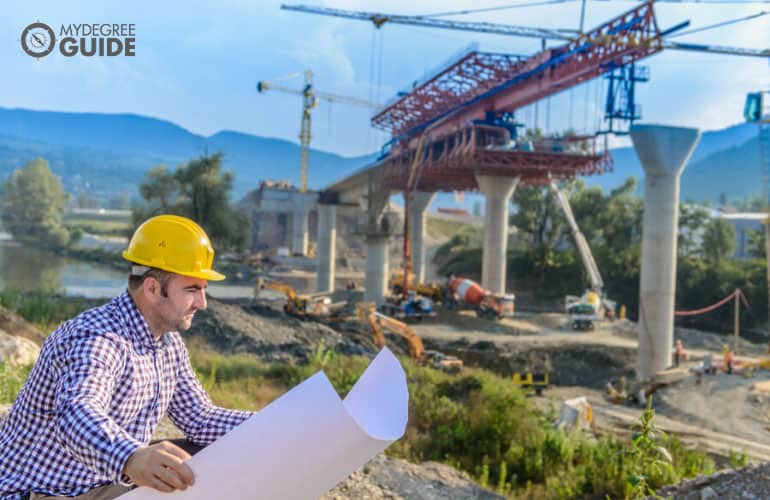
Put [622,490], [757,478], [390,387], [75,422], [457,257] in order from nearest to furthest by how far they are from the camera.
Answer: [75,422] < [390,387] < [757,478] < [622,490] < [457,257]

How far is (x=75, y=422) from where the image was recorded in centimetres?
238

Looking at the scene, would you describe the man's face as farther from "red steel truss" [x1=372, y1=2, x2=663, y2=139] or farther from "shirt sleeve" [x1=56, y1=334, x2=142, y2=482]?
"red steel truss" [x1=372, y1=2, x2=663, y2=139]

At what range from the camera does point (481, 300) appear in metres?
37.3

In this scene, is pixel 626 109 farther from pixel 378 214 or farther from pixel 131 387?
pixel 131 387

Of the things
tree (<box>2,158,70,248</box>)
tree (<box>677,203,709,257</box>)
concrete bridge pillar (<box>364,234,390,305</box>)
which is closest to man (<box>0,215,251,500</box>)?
concrete bridge pillar (<box>364,234,390,305</box>)

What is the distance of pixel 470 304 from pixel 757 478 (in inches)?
1293

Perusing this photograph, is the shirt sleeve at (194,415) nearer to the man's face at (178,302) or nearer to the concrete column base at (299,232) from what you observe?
the man's face at (178,302)

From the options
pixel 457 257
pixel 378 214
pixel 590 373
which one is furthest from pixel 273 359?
pixel 457 257

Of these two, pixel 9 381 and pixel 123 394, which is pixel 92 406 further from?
pixel 9 381

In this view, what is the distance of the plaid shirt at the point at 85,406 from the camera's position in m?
2.39

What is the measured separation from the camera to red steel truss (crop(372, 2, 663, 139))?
1050 inches

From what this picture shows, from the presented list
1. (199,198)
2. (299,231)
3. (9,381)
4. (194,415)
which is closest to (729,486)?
(194,415)

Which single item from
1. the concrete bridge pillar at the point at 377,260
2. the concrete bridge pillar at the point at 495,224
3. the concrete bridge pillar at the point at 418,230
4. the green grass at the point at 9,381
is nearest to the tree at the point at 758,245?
the concrete bridge pillar at the point at 495,224

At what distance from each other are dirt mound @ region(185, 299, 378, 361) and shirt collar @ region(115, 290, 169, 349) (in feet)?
57.3
